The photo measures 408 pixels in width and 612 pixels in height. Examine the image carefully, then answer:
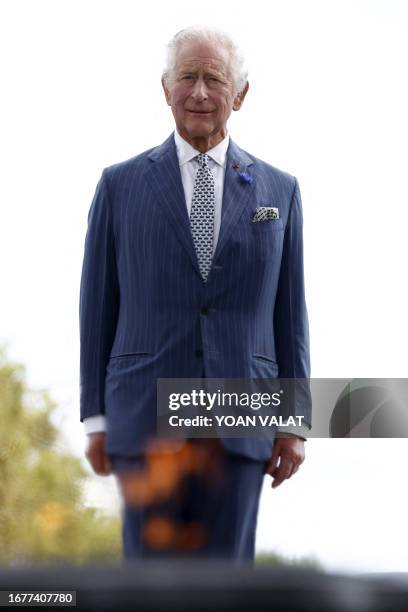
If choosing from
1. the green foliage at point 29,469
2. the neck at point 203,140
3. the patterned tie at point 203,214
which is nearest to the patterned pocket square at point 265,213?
the patterned tie at point 203,214

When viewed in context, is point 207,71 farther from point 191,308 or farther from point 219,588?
point 219,588

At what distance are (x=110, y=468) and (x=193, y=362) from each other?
0.34m

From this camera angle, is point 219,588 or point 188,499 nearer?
point 219,588

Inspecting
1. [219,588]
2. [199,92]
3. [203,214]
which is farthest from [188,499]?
[219,588]

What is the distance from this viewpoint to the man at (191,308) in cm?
207

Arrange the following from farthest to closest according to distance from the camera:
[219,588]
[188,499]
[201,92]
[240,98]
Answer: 1. [240,98]
2. [201,92]
3. [188,499]
4. [219,588]

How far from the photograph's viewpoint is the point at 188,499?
2.04 metres

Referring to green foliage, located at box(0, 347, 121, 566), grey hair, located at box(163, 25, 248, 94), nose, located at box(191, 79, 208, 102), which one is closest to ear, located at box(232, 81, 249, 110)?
grey hair, located at box(163, 25, 248, 94)

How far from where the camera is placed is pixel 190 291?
2.10 metres

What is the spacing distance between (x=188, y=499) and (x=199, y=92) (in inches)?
39.8

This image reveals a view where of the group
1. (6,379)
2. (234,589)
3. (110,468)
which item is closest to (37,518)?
(6,379)

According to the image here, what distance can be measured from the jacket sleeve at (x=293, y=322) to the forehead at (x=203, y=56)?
16.5 inches

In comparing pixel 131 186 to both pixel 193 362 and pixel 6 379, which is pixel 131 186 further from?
pixel 6 379

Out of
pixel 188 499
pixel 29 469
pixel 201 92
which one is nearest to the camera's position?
pixel 188 499
